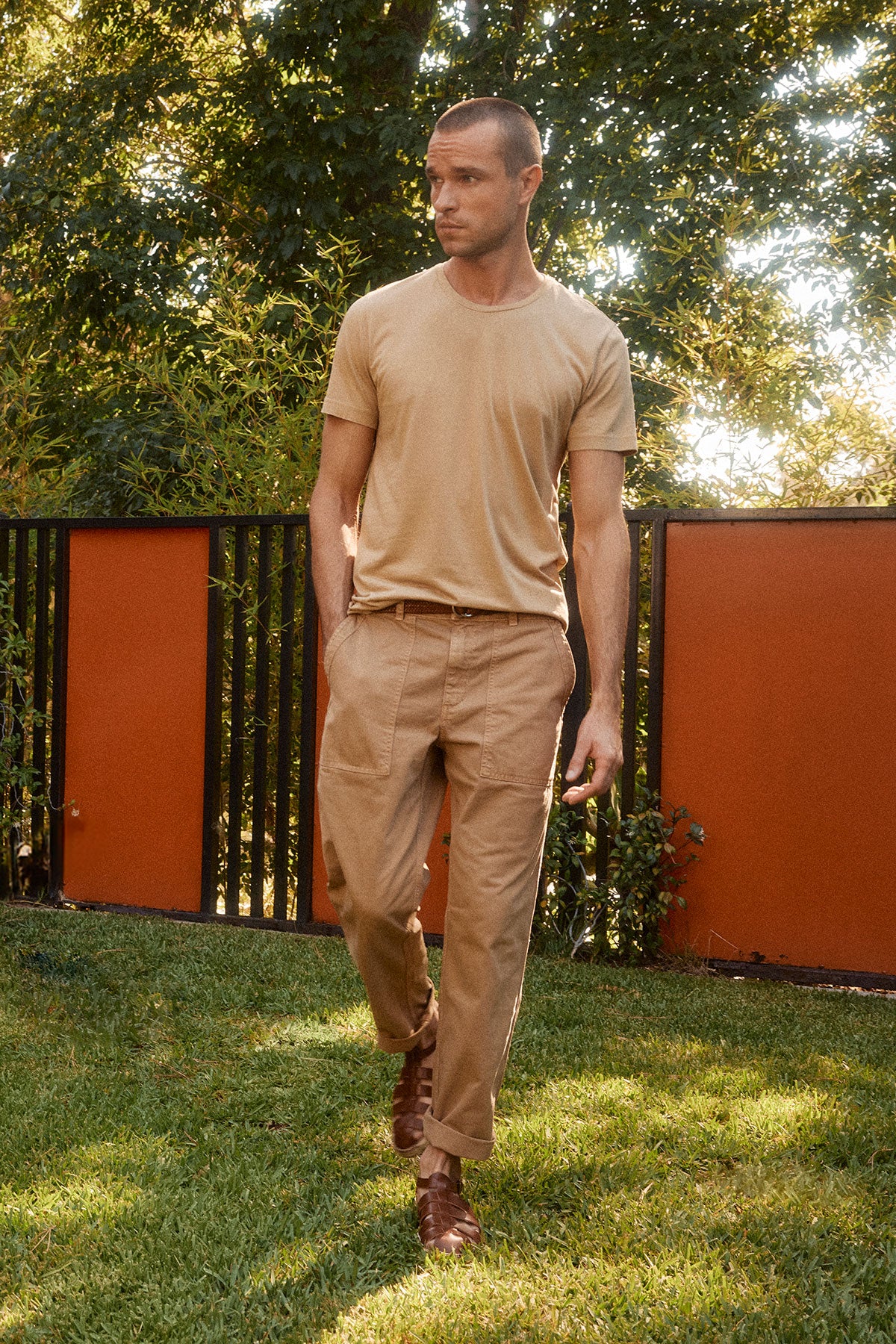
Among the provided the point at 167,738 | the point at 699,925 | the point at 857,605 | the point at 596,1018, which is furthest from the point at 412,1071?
the point at 167,738

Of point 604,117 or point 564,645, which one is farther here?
point 604,117

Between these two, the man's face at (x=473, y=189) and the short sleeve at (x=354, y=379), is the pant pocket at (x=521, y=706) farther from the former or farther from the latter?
the man's face at (x=473, y=189)

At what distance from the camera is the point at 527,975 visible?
13.2 ft

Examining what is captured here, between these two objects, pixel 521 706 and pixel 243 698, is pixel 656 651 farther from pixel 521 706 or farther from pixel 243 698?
pixel 521 706

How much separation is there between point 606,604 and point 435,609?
319mm

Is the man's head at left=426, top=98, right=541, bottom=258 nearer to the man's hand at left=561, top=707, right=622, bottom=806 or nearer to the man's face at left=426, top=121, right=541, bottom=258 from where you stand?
the man's face at left=426, top=121, right=541, bottom=258

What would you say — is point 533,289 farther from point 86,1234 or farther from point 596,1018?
point 596,1018

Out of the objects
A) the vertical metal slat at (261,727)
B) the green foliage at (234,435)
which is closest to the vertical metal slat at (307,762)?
the vertical metal slat at (261,727)

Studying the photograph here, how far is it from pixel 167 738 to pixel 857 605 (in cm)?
268

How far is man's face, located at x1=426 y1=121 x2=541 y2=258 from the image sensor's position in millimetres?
2129

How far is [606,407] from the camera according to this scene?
2.24 meters

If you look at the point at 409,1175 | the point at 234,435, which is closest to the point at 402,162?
the point at 234,435

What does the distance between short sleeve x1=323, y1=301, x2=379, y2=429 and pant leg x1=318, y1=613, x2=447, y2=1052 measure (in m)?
0.39

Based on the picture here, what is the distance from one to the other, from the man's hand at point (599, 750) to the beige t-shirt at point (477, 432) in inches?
8.4
